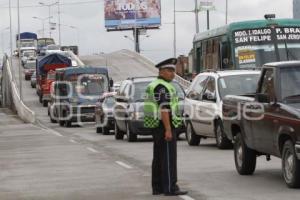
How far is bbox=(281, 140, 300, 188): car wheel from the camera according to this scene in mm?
11875

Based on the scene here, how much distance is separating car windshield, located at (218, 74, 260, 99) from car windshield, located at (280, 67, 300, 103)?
700 cm

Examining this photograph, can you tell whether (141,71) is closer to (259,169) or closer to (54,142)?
(54,142)

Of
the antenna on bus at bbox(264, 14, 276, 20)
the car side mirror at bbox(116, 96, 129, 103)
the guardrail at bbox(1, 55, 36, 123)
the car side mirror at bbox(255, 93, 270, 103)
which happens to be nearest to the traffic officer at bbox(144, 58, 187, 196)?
the car side mirror at bbox(255, 93, 270, 103)

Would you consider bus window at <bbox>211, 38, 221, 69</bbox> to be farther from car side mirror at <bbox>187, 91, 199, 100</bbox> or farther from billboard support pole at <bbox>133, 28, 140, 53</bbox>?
billboard support pole at <bbox>133, 28, 140, 53</bbox>

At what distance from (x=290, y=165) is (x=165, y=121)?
1.85 meters

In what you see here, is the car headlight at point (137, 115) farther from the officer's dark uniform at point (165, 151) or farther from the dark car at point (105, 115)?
the officer's dark uniform at point (165, 151)

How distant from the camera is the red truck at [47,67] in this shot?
57.8m

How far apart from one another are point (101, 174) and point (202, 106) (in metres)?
5.74

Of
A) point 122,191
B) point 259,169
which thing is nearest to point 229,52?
point 259,169

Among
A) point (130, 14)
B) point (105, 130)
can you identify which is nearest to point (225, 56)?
point (105, 130)

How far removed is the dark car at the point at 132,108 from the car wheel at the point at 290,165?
1106 cm

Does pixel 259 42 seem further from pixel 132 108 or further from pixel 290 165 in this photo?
pixel 290 165

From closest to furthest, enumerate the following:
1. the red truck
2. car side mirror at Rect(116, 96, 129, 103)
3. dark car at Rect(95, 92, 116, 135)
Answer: car side mirror at Rect(116, 96, 129, 103) → dark car at Rect(95, 92, 116, 135) → the red truck

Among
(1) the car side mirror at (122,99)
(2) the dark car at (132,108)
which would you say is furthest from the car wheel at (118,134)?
(1) the car side mirror at (122,99)
